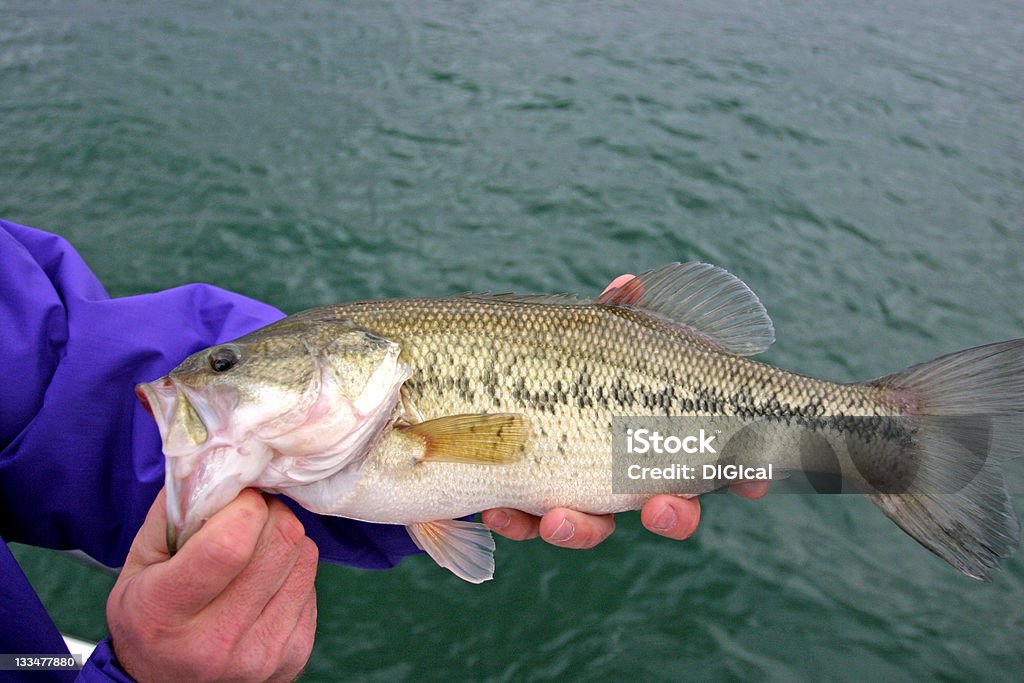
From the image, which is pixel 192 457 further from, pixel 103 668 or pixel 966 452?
pixel 966 452

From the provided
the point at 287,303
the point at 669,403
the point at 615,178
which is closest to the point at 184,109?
the point at 287,303

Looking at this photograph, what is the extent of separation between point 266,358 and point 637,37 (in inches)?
416

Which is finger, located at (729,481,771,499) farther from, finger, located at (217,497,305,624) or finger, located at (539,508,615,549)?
finger, located at (217,497,305,624)

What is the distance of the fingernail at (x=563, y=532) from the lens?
297cm

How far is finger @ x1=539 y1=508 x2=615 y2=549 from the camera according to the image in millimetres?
2967

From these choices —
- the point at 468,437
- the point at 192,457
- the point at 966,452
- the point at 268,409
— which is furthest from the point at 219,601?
the point at 966,452

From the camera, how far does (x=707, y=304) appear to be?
10.4 feet

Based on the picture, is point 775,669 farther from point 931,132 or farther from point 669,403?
point 931,132

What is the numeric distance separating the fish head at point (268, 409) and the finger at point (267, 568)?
0.20 m

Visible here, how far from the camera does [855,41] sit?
11.9 meters

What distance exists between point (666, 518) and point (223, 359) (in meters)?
1.71

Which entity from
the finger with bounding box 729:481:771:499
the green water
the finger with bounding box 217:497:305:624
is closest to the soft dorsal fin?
the finger with bounding box 729:481:771:499

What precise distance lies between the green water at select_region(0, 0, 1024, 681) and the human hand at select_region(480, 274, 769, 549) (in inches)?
70.7

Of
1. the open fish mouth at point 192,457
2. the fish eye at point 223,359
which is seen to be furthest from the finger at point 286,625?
the fish eye at point 223,359
